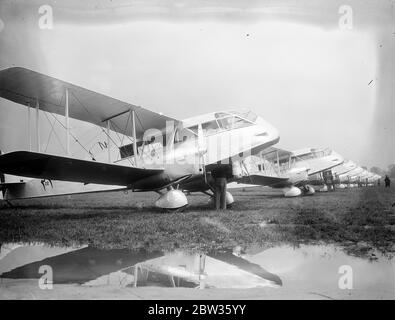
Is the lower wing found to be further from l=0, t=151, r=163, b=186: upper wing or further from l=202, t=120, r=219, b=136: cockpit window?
l=0, t=151, r=163, b=186: upper wing

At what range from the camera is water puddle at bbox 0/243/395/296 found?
3.31 meters

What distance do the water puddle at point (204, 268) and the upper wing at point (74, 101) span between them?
8.64 ft

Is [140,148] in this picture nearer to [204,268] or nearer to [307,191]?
[204,268]

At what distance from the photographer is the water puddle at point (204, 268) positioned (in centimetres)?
331

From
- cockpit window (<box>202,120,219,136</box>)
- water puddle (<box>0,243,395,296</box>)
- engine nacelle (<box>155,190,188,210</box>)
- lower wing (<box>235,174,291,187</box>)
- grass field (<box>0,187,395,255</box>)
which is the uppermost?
cockpit window (<box>202,120,219,136</box>)

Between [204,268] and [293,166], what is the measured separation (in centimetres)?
1395

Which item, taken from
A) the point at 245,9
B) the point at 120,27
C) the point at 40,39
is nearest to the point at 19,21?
the point at 40,39

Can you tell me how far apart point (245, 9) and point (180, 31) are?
2.95 ft

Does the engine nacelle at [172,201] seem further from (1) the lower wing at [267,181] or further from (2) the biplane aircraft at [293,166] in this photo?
(2) the biplane aircraft at [293,166]

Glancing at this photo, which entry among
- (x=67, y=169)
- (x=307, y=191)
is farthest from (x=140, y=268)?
(x=307, y=191)

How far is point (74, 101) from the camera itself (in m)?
6.99

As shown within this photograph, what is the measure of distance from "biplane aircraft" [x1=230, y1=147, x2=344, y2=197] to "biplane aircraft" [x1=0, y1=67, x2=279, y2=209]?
23.3 feet

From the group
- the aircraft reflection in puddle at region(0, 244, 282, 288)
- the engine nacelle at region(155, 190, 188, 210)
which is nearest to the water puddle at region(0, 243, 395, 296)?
the aircraft reflection in puddle at region(0, 244, 282, 288)
